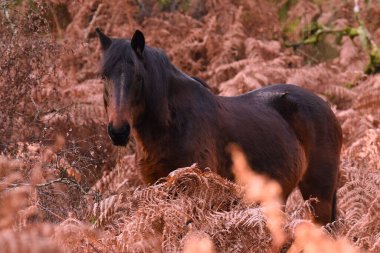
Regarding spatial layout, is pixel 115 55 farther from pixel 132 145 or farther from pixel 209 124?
pixel 132 145

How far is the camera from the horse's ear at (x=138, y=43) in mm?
3953

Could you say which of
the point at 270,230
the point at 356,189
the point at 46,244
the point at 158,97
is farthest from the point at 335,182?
the point at 46,244

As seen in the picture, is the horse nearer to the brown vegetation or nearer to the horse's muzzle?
the horse's muzzle

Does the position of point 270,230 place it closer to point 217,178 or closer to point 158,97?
point 217,178

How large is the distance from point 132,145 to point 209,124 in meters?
3.00

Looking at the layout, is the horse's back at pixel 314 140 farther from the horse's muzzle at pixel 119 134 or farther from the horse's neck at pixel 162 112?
the horse's muzzle at pixel 119 134

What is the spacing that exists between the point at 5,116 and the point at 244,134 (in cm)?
182

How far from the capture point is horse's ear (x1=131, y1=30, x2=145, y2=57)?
3.95 m

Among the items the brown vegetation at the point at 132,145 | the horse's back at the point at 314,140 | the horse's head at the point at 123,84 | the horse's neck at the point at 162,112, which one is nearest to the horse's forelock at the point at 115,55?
the horse's head at the point at 123,84

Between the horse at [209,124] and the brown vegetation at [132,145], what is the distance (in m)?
0.16

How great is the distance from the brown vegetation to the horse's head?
1.31ft

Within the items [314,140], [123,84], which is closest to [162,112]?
[123,84]

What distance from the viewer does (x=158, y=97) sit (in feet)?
13.3

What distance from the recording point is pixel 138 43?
3984 mm
